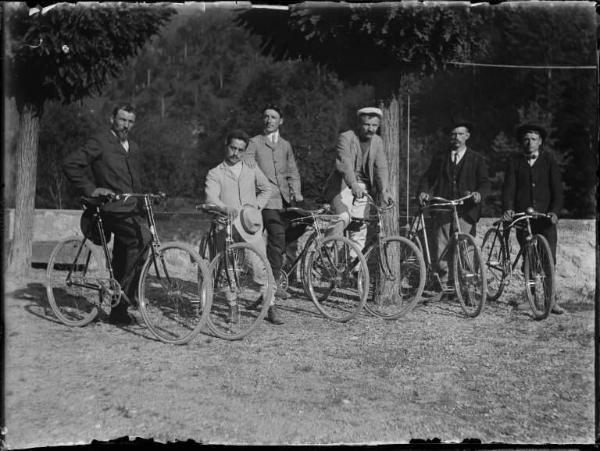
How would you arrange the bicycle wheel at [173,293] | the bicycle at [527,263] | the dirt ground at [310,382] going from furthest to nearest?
the bicycle at [527,263]
the bicycle wheel at [173,293]
the dirt ground at [310,382]

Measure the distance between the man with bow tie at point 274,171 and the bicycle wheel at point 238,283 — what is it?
3.01 ft

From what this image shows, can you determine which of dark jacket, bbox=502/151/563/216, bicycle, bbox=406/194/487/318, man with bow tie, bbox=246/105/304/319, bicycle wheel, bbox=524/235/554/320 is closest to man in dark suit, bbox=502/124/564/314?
dark jacket, bbox=502/151/563/216

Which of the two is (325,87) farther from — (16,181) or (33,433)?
(33,433)

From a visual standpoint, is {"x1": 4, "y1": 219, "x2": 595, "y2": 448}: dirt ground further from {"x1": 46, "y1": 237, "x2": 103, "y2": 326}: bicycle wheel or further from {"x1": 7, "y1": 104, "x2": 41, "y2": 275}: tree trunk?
{"x1": 7, "y1": 104, "x2": 41, "y2": 275}: tree trunk

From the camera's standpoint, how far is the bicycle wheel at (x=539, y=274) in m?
5.99

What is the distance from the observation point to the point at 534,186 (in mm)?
6391

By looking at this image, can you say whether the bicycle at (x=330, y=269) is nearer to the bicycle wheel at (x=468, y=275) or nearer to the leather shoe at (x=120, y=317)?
the bicycle wheel at (x=468, y=275)

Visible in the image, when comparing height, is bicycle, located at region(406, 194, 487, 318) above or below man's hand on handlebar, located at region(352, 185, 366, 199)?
below

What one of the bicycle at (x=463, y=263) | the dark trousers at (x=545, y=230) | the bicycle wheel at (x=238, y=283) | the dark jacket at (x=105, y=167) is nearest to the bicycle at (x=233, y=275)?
the bicycle wheel at (x=238, y=283)

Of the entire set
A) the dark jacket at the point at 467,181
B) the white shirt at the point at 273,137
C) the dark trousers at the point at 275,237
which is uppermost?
the white shirt at the point at 273,137

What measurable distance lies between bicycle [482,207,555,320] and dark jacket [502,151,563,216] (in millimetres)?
156

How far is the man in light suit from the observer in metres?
5.53

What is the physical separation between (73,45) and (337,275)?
3.08m

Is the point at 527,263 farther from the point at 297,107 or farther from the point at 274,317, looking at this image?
A: the point at 297,107
